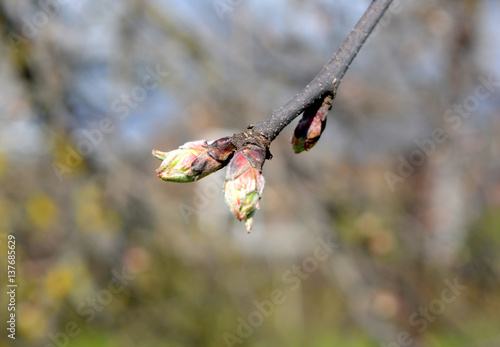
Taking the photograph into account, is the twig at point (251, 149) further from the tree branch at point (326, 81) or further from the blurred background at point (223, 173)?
the blurred background at point (223, 173)

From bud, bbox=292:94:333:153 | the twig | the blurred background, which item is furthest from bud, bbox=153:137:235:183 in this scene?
the blurred background

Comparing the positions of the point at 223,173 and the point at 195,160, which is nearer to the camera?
the point at 195,160

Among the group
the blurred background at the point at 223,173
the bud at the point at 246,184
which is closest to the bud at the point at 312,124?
the bud at the point at 246,184

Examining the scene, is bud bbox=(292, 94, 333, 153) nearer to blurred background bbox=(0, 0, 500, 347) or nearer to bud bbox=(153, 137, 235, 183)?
bud bbox=(153, 137, 235, 183)

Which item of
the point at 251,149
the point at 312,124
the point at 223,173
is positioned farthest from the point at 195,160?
the point at 223,173

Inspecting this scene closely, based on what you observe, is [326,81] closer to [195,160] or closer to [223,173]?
[195,160]

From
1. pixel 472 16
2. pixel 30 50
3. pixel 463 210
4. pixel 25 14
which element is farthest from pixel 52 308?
pixel 472 16
